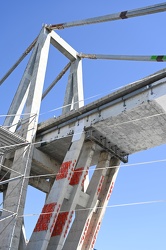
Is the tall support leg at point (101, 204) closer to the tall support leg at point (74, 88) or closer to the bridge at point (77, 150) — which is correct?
the bridge at point (77, 150)

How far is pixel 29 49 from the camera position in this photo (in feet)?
108

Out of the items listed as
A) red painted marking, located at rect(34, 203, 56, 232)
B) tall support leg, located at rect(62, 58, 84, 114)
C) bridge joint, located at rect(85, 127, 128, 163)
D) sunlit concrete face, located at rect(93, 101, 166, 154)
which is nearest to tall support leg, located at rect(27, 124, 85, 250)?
red painted marking, located at rect(34, 203, 56, 232)

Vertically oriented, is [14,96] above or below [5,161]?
above

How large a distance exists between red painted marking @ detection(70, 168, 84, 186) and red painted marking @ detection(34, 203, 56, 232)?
1.99 metres

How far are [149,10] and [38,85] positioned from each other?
971 centimetres

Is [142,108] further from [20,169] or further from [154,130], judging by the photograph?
[20,169]

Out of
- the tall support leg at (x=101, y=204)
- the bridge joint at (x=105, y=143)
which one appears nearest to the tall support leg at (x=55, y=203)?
the bridge joint at (x=105, y=143)

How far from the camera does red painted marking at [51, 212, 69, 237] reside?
21114 mm

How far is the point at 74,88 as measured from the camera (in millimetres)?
30266

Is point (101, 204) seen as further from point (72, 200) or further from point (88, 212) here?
point (72, 200)

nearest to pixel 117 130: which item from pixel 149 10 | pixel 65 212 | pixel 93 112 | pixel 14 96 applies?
pixel 93 112

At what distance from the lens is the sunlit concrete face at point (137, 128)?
67.8 feet

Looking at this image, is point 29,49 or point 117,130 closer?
point 117,130

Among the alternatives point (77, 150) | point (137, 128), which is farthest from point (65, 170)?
point (137, 128)
